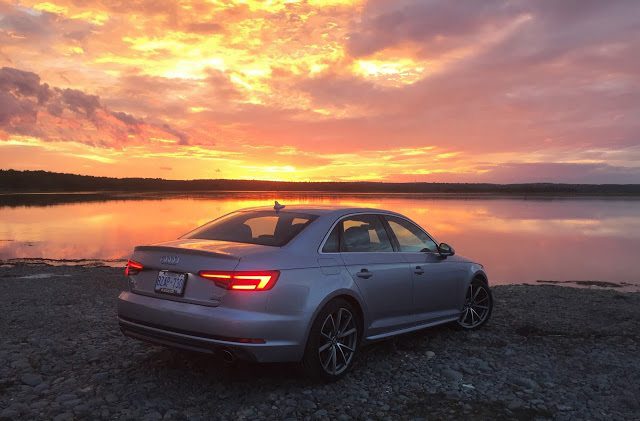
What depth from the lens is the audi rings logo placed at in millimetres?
4891

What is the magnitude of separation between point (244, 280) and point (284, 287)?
346 millimetres

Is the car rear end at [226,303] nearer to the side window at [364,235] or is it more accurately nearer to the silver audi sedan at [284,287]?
the silver audi sedan at [284,287]

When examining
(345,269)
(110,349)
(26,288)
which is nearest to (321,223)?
(345,269)

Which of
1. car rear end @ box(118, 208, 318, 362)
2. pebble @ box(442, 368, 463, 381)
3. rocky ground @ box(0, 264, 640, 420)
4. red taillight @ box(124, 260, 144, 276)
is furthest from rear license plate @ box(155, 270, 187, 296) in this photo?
pebble @ box(442, 368, 463, 381)

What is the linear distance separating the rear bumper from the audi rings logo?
0.34 m

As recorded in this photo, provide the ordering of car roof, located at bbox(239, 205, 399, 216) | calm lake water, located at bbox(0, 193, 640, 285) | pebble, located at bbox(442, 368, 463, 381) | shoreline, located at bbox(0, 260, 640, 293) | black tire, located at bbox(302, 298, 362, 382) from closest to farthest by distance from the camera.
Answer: black tire, located at bbox(302, 298, 362, 382) < pebble, located at bbox(442, 368, 463, 381) < car roof, located at bbox(239, 205, 399, 216) < shoreline, located at bbox(0, 260, 640, 293) < calm lake water, located at bbox(0, 193, 640, 285)

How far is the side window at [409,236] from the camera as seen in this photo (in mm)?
6391

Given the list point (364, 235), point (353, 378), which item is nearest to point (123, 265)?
point (364, 235)

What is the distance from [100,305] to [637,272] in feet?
52.6

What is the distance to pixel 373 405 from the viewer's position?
4777 millimetres

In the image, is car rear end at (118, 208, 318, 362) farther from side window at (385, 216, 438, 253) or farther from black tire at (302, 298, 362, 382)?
side window at (385, 216, 438, 253)

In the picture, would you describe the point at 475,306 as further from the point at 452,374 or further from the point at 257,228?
the point at 257,228

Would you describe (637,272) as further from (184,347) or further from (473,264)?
(184,347)

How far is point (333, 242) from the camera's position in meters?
5.41
